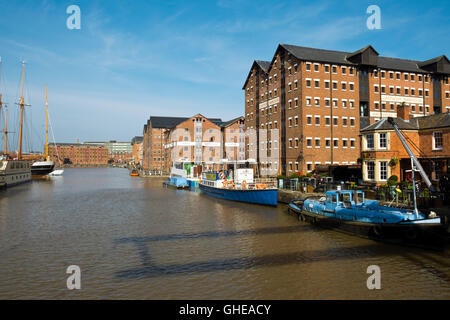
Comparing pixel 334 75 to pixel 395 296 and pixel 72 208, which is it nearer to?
pixel 72 208

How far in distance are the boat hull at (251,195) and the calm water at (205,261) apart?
772 cm

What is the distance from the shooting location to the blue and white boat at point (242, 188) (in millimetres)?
38125

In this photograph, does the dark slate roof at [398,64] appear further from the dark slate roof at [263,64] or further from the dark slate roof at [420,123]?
Answer: the dark slate roof at [420,123]

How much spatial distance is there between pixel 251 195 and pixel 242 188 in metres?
2.97

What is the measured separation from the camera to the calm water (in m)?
13.8

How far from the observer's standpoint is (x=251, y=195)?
132ft

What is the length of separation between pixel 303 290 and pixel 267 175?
167ft

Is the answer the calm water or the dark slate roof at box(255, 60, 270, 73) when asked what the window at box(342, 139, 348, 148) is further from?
the calm water

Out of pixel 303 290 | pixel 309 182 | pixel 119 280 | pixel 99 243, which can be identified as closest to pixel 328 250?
pixel 303 290

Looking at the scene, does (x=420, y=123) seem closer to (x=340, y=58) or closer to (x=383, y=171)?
(x=383, y=171)

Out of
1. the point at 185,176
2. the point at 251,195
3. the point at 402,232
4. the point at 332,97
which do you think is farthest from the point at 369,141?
the point at 185,176

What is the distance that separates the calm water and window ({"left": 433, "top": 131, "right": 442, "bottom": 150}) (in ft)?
57.3

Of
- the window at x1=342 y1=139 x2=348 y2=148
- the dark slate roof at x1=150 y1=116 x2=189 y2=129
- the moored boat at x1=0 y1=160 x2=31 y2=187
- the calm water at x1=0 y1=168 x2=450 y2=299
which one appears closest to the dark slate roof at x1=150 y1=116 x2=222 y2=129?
the dark slate roof at x1=150 y1=116 x2=189 y2=129

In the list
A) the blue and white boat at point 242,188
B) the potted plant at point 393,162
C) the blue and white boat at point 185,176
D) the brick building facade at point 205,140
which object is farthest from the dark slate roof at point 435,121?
the brick building facade at point 205,140
